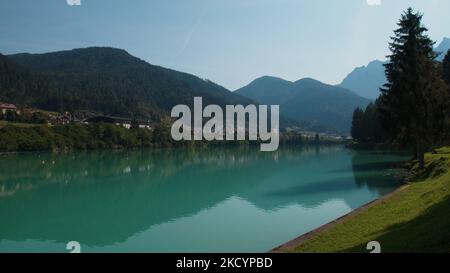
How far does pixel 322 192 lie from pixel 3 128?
367 ft

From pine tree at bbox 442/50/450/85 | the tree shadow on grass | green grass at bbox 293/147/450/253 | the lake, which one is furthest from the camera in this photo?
pine tree at bbox 442/50/450/85

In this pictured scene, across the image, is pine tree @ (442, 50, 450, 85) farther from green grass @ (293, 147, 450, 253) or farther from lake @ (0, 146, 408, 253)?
green grass @ (293, 147, 450, 253)

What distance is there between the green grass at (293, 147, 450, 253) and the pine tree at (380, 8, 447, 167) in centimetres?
1625

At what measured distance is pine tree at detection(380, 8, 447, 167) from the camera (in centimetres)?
3844

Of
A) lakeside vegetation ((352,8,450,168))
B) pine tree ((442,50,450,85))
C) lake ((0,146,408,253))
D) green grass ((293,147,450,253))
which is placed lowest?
lake ((0,146,408,253))

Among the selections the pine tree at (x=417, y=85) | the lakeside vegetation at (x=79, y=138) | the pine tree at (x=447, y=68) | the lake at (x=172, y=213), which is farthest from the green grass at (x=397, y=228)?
the lakeside vegetation at (x=79, y=138)

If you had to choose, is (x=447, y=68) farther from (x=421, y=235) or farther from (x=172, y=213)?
(x=421, y=235)

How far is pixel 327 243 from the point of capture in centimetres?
1655

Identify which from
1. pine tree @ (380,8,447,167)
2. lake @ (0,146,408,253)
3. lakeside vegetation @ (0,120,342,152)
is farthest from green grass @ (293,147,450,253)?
lakeside vegetation @ (0,120,342,152)

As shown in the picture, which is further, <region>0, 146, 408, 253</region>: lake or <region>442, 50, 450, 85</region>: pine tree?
<region>442, 50, 450, 85</region>: pine tree

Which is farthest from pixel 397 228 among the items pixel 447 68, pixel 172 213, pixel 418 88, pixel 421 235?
pixel 447 68

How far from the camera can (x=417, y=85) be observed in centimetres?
3888
